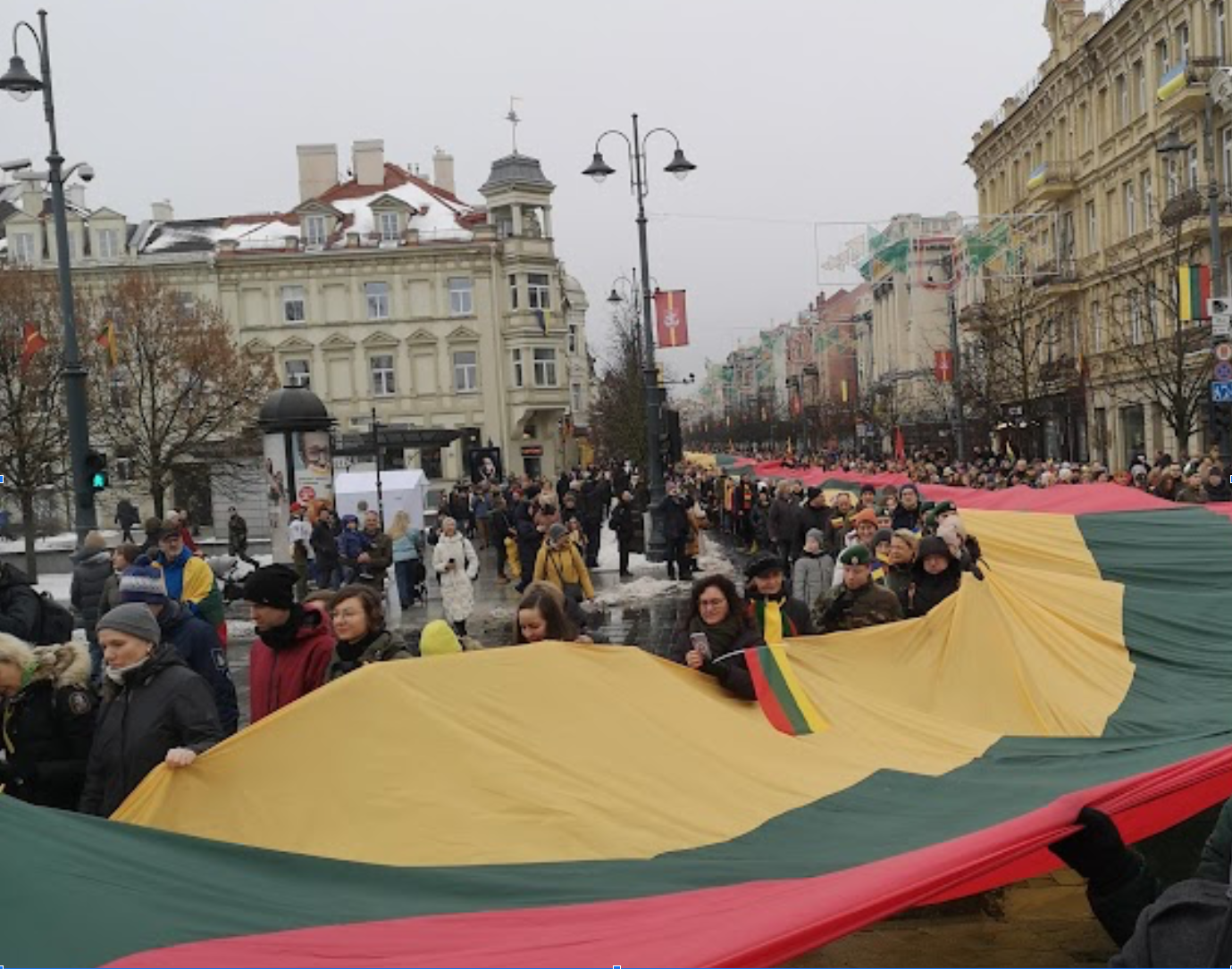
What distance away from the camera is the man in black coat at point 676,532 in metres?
23.1

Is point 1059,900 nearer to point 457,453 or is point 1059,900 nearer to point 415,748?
point 415,748

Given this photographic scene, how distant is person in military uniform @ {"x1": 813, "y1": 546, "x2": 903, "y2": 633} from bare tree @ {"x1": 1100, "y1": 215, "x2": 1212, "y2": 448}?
2187 centimetres

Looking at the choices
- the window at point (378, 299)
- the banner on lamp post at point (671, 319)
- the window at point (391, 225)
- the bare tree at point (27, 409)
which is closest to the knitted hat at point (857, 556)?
the banner on lamp post at point (671, 319)

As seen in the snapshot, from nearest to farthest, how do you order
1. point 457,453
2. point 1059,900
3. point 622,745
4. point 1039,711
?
point 622,745
point 1059,900
point 1039,711
point 457,453

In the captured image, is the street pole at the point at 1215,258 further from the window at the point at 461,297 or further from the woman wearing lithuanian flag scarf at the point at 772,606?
the window at the point at 461,297

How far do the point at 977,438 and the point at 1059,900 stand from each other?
45.5 m

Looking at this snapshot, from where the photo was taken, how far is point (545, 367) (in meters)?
63.9

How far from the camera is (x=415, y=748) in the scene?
16.9 feet

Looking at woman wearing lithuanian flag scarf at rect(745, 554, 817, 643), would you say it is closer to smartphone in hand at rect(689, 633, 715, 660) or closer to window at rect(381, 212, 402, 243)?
smartphone in hand at rect(689, 633, 715, 660)

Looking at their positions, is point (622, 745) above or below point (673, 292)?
below

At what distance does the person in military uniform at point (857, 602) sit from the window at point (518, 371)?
179 feet

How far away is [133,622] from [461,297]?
58279mm

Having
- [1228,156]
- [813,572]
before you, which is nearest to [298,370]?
[1228,156]

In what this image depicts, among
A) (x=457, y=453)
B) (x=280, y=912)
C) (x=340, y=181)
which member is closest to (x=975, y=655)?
(x=280, y=912)
